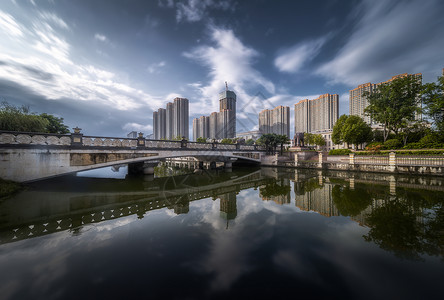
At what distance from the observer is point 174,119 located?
69.1 meters

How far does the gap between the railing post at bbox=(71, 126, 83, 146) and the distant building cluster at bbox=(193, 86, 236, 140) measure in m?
46.9

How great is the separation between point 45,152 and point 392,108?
39.9m

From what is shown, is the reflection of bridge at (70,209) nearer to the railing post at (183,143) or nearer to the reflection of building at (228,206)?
the reflection of building at (228,206)

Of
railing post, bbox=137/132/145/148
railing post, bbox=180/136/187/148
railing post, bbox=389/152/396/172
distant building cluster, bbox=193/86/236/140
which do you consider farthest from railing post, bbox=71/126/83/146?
distant building cluster, bbox=193/86/236/140

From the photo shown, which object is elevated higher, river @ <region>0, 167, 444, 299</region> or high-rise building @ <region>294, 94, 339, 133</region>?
high-rise building @ <region>294, 94, 339, 133</region>

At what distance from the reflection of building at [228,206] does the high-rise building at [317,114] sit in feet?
245

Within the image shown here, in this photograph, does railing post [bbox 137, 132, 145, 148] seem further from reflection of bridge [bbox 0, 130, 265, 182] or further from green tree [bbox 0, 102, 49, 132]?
green tree [bbox 0, 102, 49, 132]

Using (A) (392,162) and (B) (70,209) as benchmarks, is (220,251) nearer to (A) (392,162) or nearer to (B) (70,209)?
(B) (70,209)

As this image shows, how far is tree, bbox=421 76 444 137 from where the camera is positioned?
A: 61.8ft

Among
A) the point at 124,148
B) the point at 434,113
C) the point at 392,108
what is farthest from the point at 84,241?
the point at 392,108

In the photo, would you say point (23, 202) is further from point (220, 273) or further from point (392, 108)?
point (392, 108)

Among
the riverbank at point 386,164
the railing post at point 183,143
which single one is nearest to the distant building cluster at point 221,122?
the riverbank at point 386,164

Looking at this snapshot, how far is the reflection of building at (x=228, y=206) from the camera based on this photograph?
6.23 metres

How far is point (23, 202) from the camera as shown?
697 centimetres
